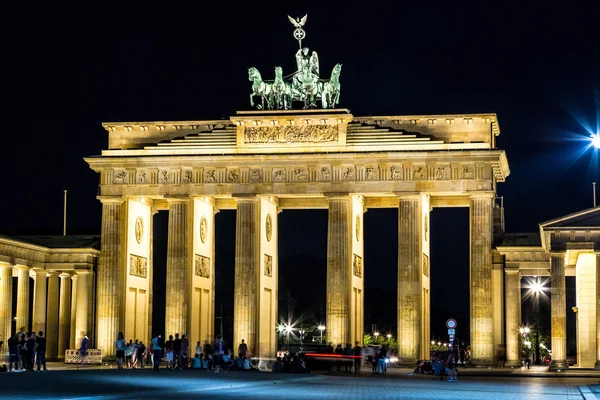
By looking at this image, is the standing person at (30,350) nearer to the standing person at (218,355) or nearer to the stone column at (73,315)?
the standing person at (218,355)

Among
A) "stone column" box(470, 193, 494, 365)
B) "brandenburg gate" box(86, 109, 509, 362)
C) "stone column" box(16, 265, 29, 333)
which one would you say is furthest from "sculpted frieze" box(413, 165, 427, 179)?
"stone column" box(16, 265, 29, 333)

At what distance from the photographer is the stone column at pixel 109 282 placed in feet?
300

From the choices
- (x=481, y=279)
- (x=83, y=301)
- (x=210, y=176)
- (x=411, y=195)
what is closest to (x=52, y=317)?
(x=83, y=301)

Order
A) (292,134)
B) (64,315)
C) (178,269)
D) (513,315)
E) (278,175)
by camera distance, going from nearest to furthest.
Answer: (513,315) < (278,175) < (292,134) < (178,269) < (64,315)

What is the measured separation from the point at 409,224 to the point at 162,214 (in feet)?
221

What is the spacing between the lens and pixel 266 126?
3629 inches

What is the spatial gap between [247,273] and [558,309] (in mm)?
22829

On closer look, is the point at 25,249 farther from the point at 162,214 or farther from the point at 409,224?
the point at 162,214

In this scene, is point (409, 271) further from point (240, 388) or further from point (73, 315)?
point (240, 388)

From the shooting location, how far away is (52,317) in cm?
9681

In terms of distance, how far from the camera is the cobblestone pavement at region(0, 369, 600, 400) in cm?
3962

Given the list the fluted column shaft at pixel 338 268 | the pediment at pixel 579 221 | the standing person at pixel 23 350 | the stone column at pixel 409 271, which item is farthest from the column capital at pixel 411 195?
the standing person at pixel 23 350

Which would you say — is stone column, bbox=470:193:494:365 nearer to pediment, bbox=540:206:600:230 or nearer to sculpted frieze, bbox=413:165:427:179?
sculpted frieze, bbox=413:165:427:179

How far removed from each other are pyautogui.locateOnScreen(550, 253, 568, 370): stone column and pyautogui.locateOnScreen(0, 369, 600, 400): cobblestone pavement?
21.5 meters
